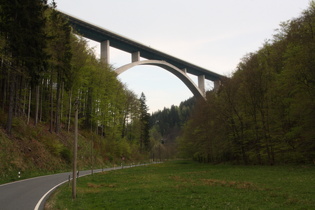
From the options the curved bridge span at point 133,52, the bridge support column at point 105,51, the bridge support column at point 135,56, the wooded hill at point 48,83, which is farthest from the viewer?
the bridge support column at point 135,56

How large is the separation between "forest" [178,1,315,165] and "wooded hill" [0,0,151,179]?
50.6 ft

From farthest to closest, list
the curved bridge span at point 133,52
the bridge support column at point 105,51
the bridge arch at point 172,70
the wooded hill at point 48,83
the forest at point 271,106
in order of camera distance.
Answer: the bridge arch at point 172,70, the bridge support column at point 105,51, the curved bridge span at point 133,52, the forest at point 271,106, the wooded hill at point 48,83

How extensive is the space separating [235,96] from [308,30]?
12.9 meters

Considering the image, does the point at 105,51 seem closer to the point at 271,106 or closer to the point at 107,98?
the point at 107,98

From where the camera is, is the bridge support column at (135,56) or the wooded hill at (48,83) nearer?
the wooded hill at (48,83)

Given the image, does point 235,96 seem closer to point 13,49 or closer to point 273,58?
point 273,58

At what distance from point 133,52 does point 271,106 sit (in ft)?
99.3

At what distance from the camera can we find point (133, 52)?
51.9 m

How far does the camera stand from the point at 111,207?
9.59 meters

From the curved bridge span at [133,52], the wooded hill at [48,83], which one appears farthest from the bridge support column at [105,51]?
the wooded hill at [48,83]

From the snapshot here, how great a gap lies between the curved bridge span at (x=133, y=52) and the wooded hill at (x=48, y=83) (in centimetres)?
442

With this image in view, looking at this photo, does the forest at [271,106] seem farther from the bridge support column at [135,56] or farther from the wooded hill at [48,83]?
the bridge support column at [135,56]

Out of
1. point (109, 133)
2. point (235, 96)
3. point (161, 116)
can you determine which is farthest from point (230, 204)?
point (161, 116)

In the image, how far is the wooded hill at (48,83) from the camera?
2052 centimetres
